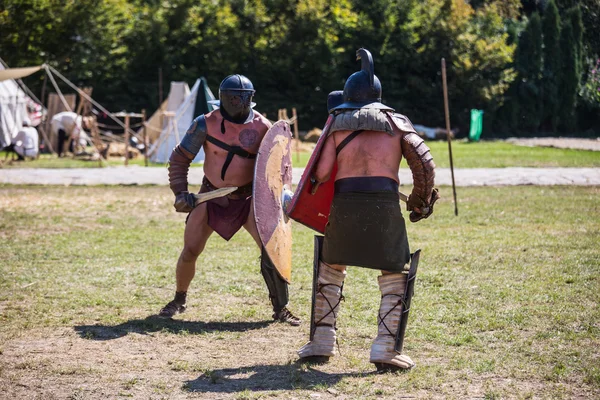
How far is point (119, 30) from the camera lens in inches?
1326

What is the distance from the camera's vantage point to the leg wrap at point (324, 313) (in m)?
5.31

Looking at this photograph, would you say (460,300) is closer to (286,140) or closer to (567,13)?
(286,140)

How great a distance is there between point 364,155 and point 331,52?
2968 cm

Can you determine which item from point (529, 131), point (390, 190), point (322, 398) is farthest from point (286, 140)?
point (529, 131)

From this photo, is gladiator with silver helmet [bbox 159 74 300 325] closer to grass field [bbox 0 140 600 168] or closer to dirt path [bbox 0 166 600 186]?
dirt path [bbox 0 166 600 186]

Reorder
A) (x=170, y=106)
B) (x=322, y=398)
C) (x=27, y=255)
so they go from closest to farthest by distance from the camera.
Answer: (x=322, y=398) → (x=27, y=255) → (x=170, y=106)

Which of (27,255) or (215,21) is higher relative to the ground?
(215,21)

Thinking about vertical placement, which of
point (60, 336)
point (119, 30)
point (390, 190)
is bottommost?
point (60, 336)

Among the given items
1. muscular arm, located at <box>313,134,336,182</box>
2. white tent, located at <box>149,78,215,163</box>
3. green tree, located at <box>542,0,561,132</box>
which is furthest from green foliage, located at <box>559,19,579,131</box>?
muscular arm, located at <box>313,134,336,182</box>

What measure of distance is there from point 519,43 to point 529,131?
4.02 m

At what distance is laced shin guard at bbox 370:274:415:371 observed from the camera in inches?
200

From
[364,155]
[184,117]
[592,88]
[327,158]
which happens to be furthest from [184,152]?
[592,88]

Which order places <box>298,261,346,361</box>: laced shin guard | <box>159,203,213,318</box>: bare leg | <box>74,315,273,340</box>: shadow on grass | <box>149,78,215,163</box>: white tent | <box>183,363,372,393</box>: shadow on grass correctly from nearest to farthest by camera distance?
<box>183,363,372,393</box>: shadow on grass < <box>298,261,346,361</box>: laced shin guard < <box>74,315,273,340</box>: shadow on grass < <box>159,203,213,318</box>: bare leg < <box>149,78,215,163</box>: white tent

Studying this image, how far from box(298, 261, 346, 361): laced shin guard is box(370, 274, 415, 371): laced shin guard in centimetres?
29
